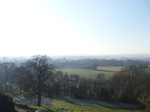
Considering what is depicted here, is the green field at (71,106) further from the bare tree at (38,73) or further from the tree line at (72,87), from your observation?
the bare tree at (38,73)

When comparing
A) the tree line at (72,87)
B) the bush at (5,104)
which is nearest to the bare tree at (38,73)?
the tree line at (72,87)

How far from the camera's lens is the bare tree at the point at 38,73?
19.0 m

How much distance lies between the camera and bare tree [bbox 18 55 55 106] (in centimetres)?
1902

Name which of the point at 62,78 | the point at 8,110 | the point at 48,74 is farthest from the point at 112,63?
the point at 8,110

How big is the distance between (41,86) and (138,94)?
21928mm

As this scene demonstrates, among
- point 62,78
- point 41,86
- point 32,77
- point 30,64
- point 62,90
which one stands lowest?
point 62,90

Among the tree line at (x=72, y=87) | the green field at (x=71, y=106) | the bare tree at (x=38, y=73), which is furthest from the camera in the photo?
the green field at (x=71, y=106)

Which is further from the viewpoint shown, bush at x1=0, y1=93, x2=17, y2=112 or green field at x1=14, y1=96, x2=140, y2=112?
green field at x1=14, y1=96, x2=140, y2=112

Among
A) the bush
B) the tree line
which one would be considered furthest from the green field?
the bush

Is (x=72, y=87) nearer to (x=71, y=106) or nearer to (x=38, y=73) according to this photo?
(x=71, y=106)

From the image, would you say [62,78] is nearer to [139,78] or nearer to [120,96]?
[120,96]

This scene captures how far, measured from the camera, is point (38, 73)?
19.5 m

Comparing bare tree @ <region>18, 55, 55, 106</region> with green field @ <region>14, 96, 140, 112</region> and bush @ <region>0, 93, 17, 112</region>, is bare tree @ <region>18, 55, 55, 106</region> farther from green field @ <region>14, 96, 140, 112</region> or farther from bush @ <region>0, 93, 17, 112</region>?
bush @ <region>0, 93, 17, 112</region>

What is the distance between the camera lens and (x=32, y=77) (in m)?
19.3
